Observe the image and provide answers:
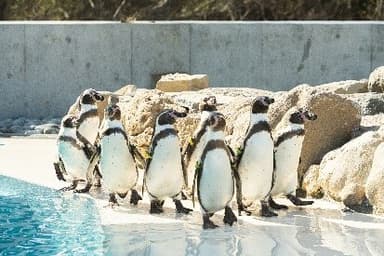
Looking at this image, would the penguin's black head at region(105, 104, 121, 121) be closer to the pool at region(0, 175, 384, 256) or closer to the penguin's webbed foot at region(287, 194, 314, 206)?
the pool at region(0, 175, 384, 256)

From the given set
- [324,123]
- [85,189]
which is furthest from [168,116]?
[324,123]

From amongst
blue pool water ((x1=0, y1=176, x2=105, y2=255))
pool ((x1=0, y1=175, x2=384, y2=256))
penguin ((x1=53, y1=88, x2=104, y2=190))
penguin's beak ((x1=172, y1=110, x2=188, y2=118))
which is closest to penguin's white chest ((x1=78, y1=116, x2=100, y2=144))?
penguin ((x1=53, y1=88, x2=104, y2=190))

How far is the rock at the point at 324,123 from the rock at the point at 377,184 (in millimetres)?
980

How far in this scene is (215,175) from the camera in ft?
22.4

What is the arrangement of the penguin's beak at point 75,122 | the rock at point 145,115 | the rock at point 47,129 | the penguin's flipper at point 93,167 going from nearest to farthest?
the penguin's flipper at point 93,167
the penguin's beak at point 75,122
the rock at point 145,115
the rock at point 47,129

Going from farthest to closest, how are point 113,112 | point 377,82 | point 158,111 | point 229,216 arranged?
point 377,82 < point 158,111 < point 113,112 < point 229,216

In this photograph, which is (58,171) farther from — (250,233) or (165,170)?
(250,233)

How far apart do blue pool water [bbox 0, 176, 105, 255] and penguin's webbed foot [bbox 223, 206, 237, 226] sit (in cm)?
84

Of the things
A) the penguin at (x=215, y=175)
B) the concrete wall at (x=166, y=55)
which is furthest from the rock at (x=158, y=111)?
the concrete wall at (x=166, y=55)

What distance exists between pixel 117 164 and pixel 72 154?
2.82ft

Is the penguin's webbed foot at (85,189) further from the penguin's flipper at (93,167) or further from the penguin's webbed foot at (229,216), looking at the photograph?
the penguin's webbed foot at (229,216)

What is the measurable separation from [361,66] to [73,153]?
6319mm

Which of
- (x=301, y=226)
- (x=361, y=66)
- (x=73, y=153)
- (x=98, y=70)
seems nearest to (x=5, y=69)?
(x=98, y=70)

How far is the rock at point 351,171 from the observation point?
7531 mm
